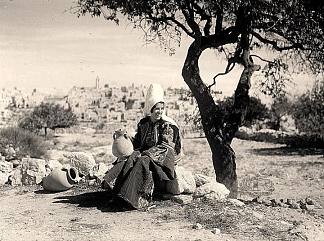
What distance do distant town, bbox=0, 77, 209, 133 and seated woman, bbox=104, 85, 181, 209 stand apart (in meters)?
30.1

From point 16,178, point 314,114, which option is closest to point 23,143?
point 16,178

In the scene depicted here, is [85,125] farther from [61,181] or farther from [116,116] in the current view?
[61,181]

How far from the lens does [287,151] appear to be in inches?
960

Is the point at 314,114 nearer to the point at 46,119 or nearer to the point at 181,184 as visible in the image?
the point at 46,119

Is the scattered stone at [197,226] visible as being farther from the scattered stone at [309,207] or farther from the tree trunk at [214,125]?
the tree trunk at [214,125]

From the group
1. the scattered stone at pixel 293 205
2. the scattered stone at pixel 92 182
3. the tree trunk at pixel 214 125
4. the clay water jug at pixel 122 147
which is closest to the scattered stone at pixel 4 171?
the scattered stone at pixel 92 182

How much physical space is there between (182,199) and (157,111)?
4.66ft

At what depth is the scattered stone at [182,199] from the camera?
739 centimetres

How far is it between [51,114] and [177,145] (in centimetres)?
2970

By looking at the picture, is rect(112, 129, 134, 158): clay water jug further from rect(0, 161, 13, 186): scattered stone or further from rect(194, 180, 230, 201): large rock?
rect(0, 161, 13, 186): scattered stone

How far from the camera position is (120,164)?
7180 mm

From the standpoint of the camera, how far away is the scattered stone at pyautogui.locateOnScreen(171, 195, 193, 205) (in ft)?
24.2

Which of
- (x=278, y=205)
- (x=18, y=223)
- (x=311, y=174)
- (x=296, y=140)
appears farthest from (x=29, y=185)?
(x=296, y=140)

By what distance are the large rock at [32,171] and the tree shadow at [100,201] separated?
5.56 feet
